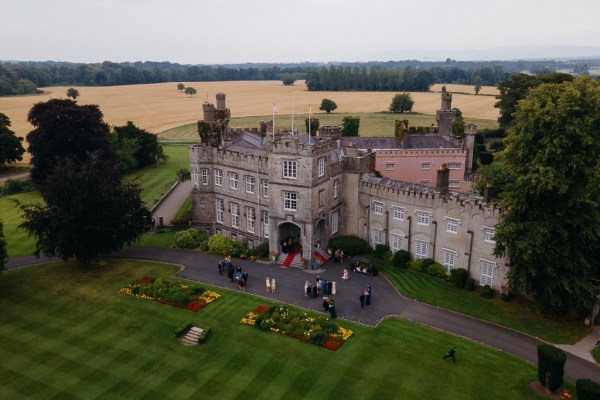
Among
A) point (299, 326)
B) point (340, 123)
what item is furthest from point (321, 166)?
point (340, 123)

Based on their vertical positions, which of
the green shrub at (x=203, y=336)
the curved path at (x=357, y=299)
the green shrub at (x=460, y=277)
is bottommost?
the curved path at (x=357, y=299)

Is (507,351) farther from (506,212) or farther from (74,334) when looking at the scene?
(74,334)

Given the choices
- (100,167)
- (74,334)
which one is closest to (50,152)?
(100,167)

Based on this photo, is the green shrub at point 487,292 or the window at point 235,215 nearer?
the green shrub at point 487,292

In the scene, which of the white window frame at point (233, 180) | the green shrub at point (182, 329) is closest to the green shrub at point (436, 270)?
the green shrub at point (182, 329)

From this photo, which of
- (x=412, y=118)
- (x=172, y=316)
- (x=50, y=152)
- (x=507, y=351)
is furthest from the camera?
(x=412, y=118)

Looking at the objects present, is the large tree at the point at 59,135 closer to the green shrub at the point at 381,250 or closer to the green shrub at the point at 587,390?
the green shrub at the point at 381,250

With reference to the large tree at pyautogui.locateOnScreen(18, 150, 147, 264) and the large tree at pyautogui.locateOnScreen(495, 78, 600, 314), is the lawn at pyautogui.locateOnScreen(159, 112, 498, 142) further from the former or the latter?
the large tree at pyautogui.locateOnScreen(495, 78, 600, 314)

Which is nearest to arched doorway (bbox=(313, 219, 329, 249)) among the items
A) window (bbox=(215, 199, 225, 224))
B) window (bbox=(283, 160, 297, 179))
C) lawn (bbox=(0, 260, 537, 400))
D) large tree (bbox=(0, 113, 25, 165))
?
window (bbox=(283, 160, 297, 179))
